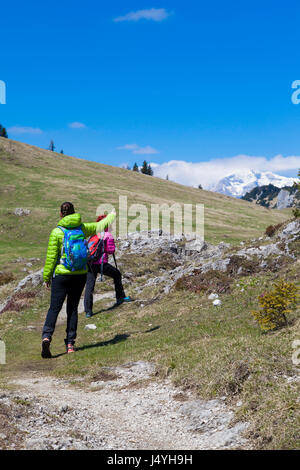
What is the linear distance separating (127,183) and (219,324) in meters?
109

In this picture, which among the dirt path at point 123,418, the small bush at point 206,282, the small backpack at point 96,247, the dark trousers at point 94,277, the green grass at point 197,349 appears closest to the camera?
the dirt path at point 123,418

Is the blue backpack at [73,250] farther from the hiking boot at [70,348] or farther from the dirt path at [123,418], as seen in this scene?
the dirt path at [123,418]

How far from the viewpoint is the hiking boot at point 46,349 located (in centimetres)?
1138

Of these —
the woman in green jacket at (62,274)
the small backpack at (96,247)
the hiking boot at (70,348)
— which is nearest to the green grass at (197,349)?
the hiking boot at (70,348)

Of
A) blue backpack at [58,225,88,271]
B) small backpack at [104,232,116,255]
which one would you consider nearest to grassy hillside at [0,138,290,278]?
small backpack at [104,232,116,255]

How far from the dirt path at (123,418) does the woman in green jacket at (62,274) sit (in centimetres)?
267

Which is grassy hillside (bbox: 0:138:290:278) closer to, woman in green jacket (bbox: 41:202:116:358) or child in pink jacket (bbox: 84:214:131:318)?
child in pink jacket (bbox: 84:214:131:318)

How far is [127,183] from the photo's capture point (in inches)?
4678

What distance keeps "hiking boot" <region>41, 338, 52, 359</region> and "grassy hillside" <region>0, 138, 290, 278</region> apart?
92.1 feet

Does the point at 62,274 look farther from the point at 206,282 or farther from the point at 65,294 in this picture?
the point at 206,282

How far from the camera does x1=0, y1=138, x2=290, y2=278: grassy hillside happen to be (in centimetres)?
5847

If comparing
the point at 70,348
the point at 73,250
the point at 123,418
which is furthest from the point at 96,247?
the point at 123,418

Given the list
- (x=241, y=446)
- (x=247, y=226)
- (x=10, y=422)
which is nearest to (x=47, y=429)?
(x=10, y=422)

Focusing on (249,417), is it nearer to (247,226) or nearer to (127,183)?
(247,226)
